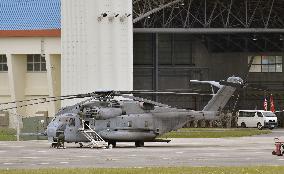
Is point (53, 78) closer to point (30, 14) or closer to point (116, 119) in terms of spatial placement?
point (30, 14)

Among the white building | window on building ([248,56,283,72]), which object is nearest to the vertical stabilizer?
the white building

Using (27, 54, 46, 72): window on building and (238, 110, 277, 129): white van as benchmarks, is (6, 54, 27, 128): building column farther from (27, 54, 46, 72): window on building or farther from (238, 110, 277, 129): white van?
(238, 110, 277, 129): white van

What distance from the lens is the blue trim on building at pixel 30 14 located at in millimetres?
73500

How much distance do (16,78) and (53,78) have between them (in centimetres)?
426

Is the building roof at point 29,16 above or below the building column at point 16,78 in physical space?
above

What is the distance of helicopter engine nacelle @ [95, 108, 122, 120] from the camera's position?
135 ft

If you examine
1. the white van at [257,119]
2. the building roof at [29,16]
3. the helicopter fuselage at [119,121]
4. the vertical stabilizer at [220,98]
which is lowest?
the white van at [257,119]

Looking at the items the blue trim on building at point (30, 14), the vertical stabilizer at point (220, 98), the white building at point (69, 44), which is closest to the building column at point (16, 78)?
the white building at point (69, 44)

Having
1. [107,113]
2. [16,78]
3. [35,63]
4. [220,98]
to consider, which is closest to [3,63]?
[16,78]

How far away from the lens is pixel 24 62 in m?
78.5

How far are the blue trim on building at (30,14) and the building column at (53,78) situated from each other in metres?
3.12

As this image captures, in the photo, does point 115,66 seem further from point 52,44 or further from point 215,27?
point 215,27

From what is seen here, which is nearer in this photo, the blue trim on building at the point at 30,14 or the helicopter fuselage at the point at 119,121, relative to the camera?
the helicopter fuselage at the point at 119,121

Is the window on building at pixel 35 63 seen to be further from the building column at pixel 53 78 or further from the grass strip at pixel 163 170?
the grass strip at pixel 163 170
